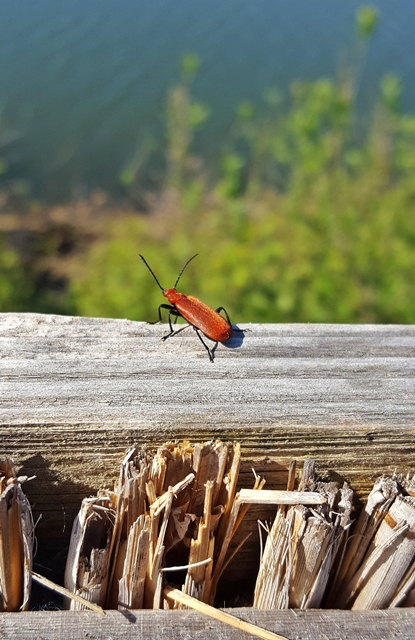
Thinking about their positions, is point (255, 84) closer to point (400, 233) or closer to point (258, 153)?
point (258, 153)

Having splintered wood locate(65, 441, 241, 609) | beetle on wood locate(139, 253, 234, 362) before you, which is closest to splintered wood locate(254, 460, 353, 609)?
splintered wood locate(65, 441, 241, 609)

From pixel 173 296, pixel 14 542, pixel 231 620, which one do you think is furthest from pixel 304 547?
pixel 173 296

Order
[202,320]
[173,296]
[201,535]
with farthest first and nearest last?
[173,296] < [202,320] < [201,535]

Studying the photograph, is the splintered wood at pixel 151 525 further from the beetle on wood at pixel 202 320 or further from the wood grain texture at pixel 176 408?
the beetle on wood at pixel 202 320

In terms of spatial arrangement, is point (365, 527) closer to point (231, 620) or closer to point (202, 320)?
point (231, 620)

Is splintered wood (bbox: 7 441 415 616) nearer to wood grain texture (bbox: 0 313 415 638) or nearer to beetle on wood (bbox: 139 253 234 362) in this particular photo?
wood grain texture (bbox: 0 313 415 638)

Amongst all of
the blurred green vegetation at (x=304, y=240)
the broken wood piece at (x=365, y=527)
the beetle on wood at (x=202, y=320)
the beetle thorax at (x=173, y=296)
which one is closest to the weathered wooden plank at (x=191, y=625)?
the broken wood piece at (x=365, y=527)
